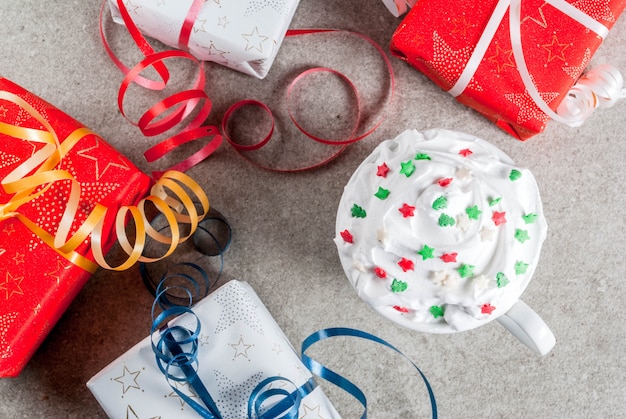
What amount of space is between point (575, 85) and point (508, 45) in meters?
0.13

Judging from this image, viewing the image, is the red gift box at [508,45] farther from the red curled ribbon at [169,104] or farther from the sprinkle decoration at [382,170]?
the red curled ribbon at [169,104]

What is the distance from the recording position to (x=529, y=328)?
741 mm

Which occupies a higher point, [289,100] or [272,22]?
[272,22]

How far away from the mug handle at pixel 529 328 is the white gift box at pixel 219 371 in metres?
0.28

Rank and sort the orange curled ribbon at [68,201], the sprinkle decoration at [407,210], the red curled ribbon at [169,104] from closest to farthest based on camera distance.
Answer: the sprinkle decoration at [407,210] → the orange curled ribbon at [68,201] → the red curled ribbon at [169,104]

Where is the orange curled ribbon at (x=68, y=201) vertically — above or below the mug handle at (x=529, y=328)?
above

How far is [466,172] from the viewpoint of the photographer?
0.70 m

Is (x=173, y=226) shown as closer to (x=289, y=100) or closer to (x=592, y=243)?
(x=289, y=100)

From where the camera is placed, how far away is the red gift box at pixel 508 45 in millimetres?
825

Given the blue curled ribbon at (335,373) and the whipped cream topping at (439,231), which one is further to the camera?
the blue curled ribbon at (335,373)

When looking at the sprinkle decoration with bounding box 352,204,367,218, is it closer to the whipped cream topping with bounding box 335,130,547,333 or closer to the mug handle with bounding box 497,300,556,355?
the whipped cream topping with bounding box 335,130,547,333

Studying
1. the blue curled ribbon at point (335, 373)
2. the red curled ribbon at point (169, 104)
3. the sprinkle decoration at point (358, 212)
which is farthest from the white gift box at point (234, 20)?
the blue curled ribbon at point (335, 373)

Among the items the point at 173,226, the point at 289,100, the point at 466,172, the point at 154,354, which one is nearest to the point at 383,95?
the point at 289,100

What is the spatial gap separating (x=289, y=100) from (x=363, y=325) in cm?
39
